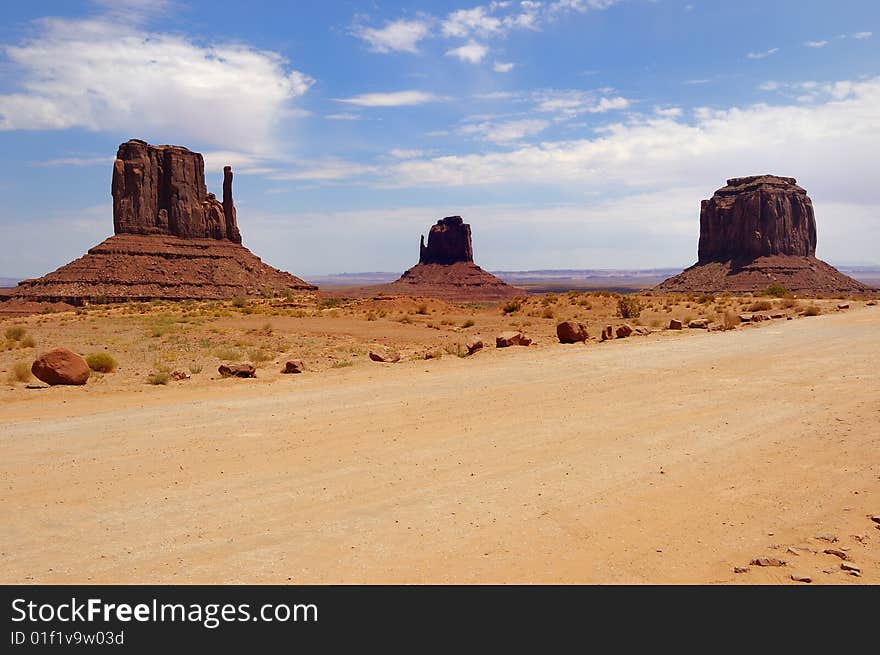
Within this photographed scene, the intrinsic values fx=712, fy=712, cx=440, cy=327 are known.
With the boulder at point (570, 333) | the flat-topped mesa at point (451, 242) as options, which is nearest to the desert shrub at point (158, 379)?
the boulder at point (570, 333)

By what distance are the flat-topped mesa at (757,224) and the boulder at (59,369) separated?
→ 132366mm

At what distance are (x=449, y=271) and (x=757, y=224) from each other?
66810mm

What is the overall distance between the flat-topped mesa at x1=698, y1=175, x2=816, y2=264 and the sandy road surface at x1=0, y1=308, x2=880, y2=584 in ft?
424

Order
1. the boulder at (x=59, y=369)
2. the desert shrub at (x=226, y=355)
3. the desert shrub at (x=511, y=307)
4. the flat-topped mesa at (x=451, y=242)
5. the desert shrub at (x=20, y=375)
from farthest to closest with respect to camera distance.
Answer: the flat-topped mesa at (x=451, y=242), the desert shrub at (x=511, y=307), the desert shrub at (x=226, y=355), the desert shrub at (x=20, y=375), the boulder at (x=59, y=369)

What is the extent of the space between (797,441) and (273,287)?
89310mm

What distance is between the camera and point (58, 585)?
5.09m

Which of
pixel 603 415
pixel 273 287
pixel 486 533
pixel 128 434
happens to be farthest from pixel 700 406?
pixel 273 287

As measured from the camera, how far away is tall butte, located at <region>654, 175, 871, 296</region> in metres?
→ 120

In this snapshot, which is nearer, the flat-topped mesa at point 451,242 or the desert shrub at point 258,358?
the desert shrub at point 258,358

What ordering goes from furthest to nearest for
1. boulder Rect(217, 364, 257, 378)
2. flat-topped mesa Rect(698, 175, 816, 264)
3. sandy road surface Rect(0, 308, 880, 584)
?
1. flat-topped mesa Rect(698, 175, 816, 264)
2. boulder Rect(217, 364, 257, 378)
3. sandy road surface Rect(0, 308, 880, 584)

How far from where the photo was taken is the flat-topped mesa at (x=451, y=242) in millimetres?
172125

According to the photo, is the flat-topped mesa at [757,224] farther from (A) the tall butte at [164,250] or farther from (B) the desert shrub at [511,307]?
(B) the desert shrub at [511,307]

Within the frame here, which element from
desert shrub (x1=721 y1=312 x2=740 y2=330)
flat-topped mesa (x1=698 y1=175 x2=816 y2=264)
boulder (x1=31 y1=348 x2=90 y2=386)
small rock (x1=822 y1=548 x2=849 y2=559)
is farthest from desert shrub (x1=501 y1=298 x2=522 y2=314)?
flat-topped mesa (x1=698 y1=175 x2=816 y2=264)

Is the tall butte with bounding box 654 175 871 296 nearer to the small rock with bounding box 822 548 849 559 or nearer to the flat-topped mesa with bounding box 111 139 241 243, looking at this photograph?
the flat-topped mesa with bounding box 111 139 241 243
